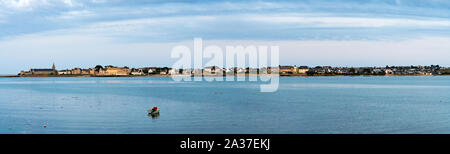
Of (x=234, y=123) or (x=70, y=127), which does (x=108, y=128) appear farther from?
(x=234, y=123)

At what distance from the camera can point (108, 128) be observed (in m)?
23.8

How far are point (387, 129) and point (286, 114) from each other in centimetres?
871

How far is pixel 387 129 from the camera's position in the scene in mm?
23531

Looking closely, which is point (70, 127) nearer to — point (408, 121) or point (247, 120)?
point (247, 120)

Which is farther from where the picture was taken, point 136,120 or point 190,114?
point 190,114
